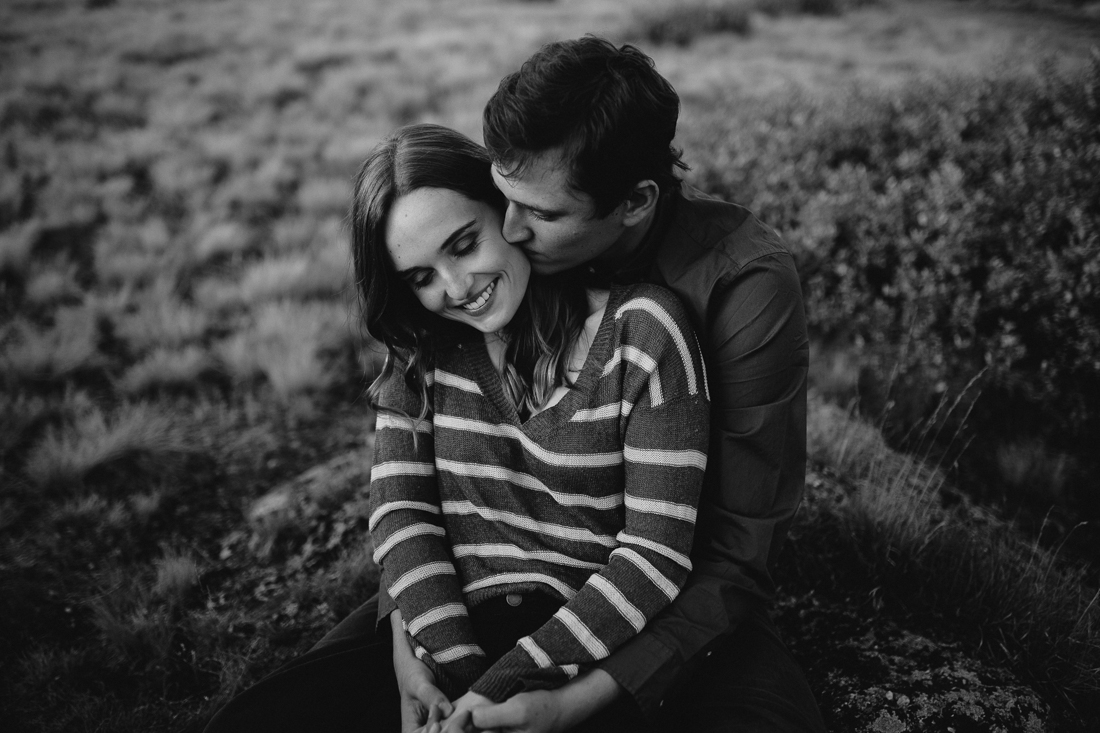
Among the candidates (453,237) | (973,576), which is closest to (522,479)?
(453,237)

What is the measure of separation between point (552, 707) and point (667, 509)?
568 mm

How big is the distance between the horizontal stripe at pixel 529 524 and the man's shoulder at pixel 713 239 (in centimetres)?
81

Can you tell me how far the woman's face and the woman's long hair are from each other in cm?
4

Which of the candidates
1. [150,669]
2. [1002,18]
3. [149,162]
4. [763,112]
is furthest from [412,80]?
[1002,18]

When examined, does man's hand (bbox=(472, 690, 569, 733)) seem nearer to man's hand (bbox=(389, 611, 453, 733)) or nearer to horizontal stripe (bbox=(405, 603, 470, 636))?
man's hand (bbox=(389, 611, 453, 733))

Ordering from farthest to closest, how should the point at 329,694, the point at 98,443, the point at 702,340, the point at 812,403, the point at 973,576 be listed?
1. the point at 98,443
2. the point at 812,403
3. the point at 973,576
4. the point at 702,340
5. the point at 329,694

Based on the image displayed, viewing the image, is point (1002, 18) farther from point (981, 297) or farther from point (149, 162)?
point (149, 162)

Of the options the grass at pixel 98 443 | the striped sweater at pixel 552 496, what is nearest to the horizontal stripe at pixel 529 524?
the striped sweater at pixel 552 496

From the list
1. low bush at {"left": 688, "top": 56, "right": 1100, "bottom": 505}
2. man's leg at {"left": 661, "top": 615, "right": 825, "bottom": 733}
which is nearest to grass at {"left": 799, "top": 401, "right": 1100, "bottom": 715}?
low bush at {"left": 688, "top": 56, "right": 1100, "bottom": 505}

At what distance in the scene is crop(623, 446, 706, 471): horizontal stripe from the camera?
173cm

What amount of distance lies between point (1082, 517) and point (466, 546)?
2.92 meters

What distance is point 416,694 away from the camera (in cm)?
174

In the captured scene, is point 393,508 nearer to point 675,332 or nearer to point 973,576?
point 675,332

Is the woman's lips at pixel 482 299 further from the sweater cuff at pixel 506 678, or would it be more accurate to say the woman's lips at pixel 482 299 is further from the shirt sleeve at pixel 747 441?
the sweater cuff at pixel 506 678
